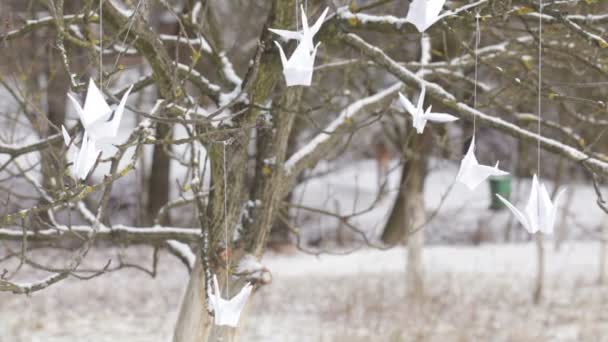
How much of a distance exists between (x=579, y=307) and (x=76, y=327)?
226 inches

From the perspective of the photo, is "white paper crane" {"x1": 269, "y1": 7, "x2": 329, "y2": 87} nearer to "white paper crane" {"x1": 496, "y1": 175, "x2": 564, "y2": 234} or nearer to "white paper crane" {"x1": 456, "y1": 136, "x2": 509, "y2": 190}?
"white paper crane" {"x1": 456, "y1": 136, "x2": 509, "y2": 190}

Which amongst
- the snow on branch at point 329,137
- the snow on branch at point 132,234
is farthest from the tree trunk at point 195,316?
the snow on branch at point 329,137

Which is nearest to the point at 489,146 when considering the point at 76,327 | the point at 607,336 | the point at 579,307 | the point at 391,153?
the point at 391,153

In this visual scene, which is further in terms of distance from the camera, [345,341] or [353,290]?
[353,290]

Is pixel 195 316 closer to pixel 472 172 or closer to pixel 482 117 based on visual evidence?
pixel 482 117

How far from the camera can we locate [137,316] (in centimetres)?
905

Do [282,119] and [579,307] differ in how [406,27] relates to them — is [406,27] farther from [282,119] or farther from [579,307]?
[579,307]

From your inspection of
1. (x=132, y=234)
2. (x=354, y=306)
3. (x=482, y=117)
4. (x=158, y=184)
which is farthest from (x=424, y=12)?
(x=158, y=184)

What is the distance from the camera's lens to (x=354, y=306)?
28.6 ft

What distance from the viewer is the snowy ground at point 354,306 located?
7875 mm

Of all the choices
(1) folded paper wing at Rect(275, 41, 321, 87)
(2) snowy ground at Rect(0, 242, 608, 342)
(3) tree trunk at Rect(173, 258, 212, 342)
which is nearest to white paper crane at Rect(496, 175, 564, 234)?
(1) folded paper wing at Rect(275, 41, 321, 87)

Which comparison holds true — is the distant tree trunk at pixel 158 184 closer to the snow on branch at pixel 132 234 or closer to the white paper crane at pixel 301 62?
the snow on branch at pixel 132 234

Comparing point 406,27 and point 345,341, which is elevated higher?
point 406,27

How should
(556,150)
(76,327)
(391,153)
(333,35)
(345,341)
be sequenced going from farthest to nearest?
(391,153) < (76,327) < (345,341) < (333,35) < (556,150)
